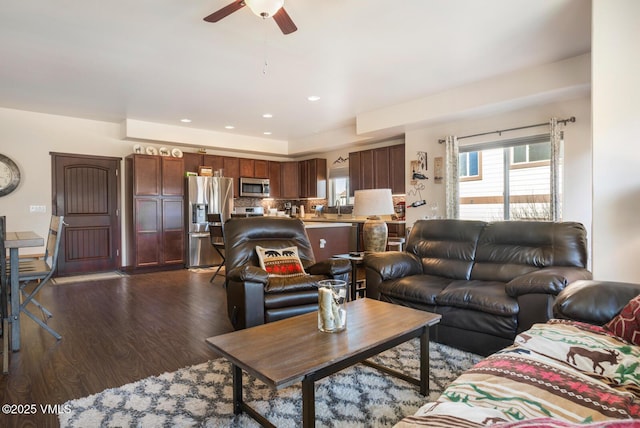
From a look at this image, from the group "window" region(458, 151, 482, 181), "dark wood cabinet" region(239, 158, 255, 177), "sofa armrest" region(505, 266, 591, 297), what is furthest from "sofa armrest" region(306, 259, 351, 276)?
"dark wood cabinet" region(239, 158, 255, 177)

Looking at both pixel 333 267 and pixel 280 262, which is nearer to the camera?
pixel 333 267

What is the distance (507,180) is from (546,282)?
9.49 ft

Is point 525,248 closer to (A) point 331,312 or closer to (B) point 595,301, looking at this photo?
(B) point 595,301

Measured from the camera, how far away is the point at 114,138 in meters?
6.46

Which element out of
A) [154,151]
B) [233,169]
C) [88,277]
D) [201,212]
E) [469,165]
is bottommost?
[88,277]

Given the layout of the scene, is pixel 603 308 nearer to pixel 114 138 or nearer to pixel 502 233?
pixel 502 233

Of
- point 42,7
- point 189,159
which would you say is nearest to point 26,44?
point 42,7

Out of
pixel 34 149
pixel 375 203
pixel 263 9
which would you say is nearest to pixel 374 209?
pixel 375 203

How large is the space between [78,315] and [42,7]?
288cm

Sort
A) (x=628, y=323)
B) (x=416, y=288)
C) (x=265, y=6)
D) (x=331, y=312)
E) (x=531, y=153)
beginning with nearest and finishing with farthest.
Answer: (x=628, y=323) → (x=331, y=312) → (x=265, y=6) → (x=416, y=288) → (x=531, y=153)

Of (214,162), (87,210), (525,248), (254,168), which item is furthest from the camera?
(254,168)

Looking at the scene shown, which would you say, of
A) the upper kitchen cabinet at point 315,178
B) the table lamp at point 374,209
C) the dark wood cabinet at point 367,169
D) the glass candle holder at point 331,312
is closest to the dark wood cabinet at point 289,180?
the upper kitchen cabinet at point 315,178

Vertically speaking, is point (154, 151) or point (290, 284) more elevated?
point (154, 151)

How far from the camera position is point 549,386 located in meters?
1.26
